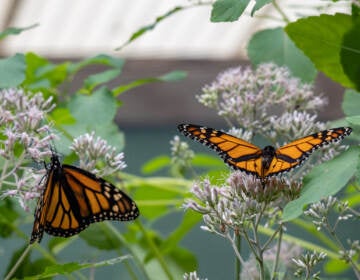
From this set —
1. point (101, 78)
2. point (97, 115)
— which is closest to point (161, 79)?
point (101, 78)

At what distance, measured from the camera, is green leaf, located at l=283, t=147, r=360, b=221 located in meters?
0.85

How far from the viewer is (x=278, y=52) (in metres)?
1.27

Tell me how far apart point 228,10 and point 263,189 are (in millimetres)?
206

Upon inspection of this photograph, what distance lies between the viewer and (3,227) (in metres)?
1.41

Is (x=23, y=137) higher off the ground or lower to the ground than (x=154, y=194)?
higher

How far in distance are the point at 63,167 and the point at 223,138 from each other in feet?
0.68

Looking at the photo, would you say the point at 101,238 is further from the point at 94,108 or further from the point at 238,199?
the point at 238,199

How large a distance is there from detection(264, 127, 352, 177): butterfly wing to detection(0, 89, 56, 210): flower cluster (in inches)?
Result: 10.6

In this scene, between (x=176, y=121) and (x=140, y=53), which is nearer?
(x=176, y=121)

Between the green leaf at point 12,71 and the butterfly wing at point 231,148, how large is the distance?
231 millimetres

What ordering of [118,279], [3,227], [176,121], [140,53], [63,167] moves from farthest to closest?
[140,53]
[176,121]
[118,279]
[3,227]
[63,167]

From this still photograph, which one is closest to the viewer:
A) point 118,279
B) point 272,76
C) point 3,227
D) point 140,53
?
point 272,76

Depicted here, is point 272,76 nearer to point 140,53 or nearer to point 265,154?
point 265,154

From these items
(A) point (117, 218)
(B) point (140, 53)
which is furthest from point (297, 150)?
(B) point (140, 53)
